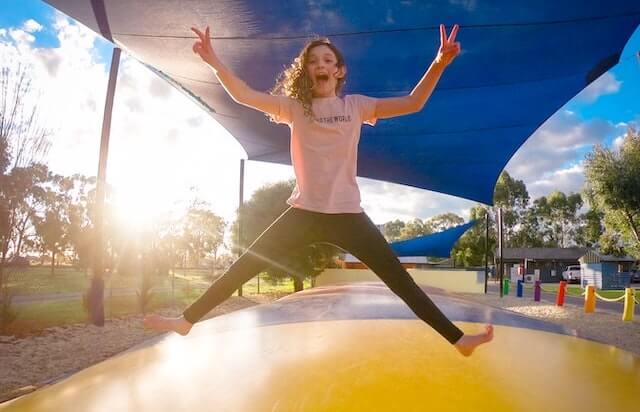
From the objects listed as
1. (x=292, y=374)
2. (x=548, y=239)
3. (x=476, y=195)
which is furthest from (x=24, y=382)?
(x=548, y=239)

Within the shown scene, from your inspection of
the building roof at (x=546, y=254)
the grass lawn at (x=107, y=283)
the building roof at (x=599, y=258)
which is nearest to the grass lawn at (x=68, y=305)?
the grass lawn at (x=107, y=283)

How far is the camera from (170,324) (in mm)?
1675

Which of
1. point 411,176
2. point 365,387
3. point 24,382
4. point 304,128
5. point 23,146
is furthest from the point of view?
point 411,176

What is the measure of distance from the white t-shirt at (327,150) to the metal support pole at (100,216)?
563 cm

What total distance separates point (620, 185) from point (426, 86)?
2143 cm

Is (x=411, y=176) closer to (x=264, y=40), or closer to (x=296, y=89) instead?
(x=264, y=40)

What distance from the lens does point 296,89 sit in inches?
71.4

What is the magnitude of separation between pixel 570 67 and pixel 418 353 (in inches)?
197

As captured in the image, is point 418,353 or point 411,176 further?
point 411,176

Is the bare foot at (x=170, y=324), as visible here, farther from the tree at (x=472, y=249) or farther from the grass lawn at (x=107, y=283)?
the tree at (x=472, y=249)

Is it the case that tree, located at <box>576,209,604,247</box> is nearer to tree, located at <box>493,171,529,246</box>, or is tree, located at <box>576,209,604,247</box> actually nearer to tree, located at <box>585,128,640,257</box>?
tree, located at <box>493,171,529,246</box>

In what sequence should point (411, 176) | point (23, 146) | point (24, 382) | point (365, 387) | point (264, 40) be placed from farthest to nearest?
point (411, 176)
point (23, 146)
point (264, 40)
point (24, 382)
point (365, 387)

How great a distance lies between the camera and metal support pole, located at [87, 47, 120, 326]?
21.3ft

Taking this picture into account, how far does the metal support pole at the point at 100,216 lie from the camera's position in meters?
6.50
